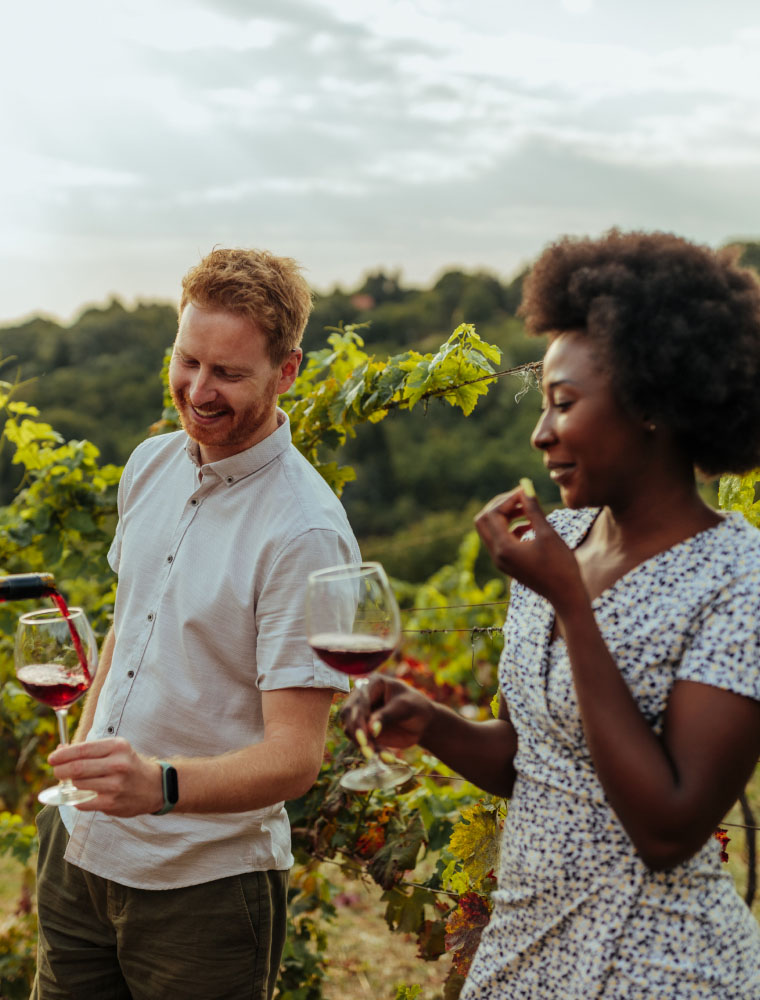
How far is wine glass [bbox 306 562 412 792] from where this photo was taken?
1417mm

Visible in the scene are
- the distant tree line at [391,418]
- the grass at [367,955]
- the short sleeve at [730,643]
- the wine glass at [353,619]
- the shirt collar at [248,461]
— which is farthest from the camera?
the distant tree line at [391,418]

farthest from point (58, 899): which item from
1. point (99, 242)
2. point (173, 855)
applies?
point (99, 242)

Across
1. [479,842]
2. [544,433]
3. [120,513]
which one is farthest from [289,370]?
[479,842]

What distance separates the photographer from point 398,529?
25.1 metres

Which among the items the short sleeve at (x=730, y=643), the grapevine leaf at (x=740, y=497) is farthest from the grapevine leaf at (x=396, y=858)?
the short sleeve at (x=730, y=643)

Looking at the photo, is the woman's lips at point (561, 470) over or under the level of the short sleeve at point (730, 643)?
over

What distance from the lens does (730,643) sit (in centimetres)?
133

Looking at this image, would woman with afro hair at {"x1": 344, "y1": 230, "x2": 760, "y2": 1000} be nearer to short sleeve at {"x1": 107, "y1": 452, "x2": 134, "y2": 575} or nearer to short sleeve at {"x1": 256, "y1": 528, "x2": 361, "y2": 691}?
short sleeve at {"x1": 256, "y1": 528, "x2": 361, "y2": 691}

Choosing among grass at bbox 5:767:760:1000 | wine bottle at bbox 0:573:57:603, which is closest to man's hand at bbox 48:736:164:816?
wine bottle at bbox 0:573:57:603

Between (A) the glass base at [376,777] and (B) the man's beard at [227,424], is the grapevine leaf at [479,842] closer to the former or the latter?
(A) the glass base at [376,777]

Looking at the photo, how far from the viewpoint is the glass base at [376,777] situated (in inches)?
58.0

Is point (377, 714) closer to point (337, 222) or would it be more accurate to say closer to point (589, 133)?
point (589, 133)

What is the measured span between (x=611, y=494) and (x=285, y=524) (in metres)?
0.82

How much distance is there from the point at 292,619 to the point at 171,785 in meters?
0.44
